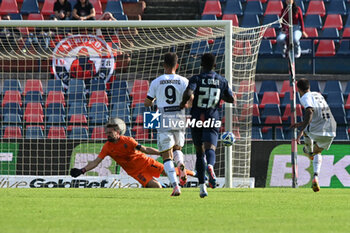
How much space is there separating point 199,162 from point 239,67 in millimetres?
5900

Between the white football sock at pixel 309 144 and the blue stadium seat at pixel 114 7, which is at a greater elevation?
the blue stadium seat at pixel 114 7

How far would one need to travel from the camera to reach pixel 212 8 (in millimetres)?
19797

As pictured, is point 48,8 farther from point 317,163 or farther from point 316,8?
point 317,163

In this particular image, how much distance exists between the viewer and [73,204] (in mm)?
7609

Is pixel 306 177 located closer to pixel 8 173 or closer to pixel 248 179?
pixel 248 179

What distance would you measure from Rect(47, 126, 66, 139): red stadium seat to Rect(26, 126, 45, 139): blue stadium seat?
16cm

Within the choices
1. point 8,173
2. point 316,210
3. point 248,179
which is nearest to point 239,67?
point 248,179

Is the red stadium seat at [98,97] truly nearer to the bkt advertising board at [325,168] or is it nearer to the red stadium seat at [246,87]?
the red stadium seat at [246,87]

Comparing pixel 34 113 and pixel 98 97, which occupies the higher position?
pixel 98 97

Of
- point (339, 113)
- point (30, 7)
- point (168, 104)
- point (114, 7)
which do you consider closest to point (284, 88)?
point (339, 113)

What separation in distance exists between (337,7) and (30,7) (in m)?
8.15

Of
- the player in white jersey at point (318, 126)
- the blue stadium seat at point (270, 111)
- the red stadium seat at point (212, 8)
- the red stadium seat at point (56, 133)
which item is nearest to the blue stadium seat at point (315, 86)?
the blue stadium seat at point (270, 111)

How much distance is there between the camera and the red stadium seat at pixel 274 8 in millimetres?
19859

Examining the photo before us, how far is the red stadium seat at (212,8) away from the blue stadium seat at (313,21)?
228 cm
